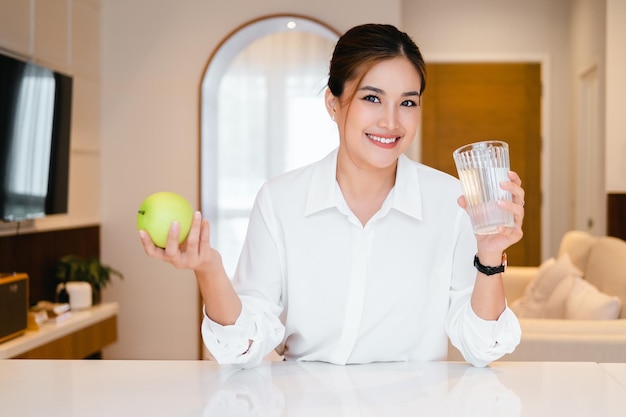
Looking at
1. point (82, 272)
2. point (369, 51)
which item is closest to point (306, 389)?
point (369, 51)

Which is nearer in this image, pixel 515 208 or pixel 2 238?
pixel 515 208

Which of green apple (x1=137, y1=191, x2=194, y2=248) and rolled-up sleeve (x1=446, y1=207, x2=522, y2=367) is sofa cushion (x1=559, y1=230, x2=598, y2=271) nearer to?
rolled-up sleeve (x1=446, y1=207, x2=522, y2=367)

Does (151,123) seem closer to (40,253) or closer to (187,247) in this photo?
(40,253)

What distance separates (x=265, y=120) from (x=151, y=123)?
124cm

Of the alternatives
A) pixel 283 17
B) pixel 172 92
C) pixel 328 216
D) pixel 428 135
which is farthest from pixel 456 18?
pixel 328 216

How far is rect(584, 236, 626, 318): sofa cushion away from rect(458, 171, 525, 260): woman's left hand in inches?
76.0

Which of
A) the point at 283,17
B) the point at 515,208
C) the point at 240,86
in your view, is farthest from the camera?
the point at 240,86

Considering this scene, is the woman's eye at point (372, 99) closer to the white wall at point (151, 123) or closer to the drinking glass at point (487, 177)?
the drinking glass at point (487, 177)

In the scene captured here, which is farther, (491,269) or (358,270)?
(358,270)

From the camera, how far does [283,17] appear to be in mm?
4762

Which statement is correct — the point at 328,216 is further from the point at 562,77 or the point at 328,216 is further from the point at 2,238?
the point at 562,77

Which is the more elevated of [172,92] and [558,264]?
[172,92]

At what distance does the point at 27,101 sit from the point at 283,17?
1.87 m

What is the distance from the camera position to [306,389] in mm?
1243
